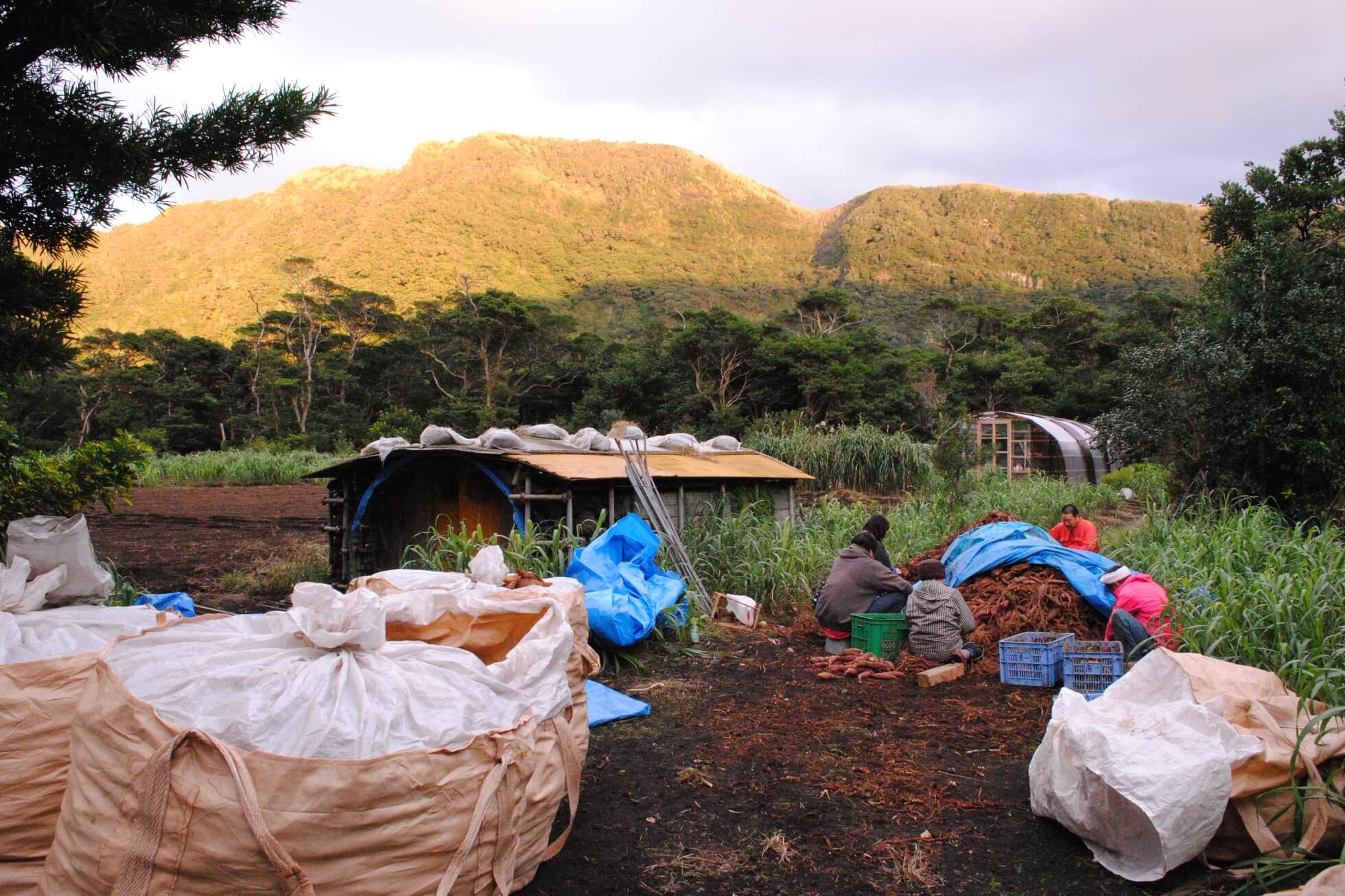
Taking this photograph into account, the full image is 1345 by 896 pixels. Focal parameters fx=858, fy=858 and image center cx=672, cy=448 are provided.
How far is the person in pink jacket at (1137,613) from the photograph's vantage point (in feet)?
15.2

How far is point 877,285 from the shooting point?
6044 cm

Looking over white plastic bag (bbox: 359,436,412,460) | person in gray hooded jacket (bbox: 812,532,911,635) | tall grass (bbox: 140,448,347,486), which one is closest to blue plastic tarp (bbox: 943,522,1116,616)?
person in gray hooded jacket (bbox: 812,532,911,635)

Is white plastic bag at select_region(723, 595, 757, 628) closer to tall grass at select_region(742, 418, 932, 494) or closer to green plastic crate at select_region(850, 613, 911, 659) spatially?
green plastic crate at select_region(850, 613, 911, 659)

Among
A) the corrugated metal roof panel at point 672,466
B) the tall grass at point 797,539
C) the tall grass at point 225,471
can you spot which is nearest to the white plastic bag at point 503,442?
the corrugated metal roof panel at point 672,466

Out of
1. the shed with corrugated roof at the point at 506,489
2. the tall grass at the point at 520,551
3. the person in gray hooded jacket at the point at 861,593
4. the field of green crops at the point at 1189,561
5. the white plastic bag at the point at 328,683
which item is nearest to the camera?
the white plastic bag at the point at 328,683

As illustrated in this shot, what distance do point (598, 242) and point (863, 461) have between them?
59.9 metres

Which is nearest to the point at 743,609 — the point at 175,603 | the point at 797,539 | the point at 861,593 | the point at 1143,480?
the point at 861,593

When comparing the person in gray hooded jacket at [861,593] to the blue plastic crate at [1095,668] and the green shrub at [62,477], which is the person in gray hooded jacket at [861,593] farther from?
the green shrub at [62,477]

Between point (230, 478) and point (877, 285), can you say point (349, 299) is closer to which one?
point (230, 478)

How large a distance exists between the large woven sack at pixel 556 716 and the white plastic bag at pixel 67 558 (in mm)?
1401

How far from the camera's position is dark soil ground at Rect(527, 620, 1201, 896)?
2732 mm

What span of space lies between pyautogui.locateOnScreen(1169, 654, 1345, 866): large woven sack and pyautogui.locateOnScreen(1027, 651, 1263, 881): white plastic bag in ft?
0.27

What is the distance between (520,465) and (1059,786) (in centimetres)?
495

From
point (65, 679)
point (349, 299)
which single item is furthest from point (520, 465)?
point (349, 299)
